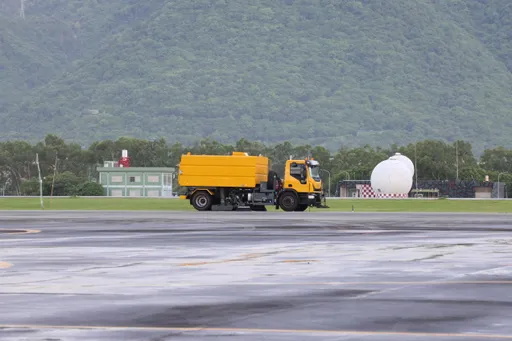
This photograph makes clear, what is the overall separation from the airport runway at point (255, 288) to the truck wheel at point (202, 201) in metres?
29.2

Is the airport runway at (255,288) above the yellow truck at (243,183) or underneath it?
underneath

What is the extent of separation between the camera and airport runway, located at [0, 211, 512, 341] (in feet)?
43.5

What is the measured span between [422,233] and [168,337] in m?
24.5

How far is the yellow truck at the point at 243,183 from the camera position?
61.7 metres

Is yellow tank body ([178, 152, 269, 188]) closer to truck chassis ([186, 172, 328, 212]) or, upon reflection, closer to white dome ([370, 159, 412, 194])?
truck chassis ([186, 172, 328, 212])

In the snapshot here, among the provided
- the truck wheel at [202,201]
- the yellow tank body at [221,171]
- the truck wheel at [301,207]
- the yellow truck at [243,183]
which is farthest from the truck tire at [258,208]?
the truck wheel at [202,201]

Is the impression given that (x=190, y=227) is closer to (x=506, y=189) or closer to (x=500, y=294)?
(x=500, y=294)

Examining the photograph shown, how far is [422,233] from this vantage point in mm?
36219

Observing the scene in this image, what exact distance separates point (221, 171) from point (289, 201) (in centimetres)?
427

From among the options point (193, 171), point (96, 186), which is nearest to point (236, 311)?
point (193, 171)

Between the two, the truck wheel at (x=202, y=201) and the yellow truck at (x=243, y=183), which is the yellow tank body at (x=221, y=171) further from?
the truck wheel at (x=202, y=201)

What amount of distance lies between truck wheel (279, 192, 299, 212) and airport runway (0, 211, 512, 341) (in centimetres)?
2877

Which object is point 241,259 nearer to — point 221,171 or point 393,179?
point 221,171

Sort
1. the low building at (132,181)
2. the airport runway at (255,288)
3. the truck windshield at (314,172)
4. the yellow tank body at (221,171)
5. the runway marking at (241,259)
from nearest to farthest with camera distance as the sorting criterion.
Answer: the airport runway at (255,288)
the runway marking at (241,259)
the yellow tank body at (221,171)
the truck windshield at (314,172)
the low building at (132,181)
